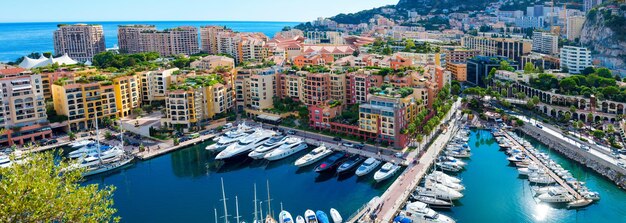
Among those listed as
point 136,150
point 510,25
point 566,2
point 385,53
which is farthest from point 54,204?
point 566,2

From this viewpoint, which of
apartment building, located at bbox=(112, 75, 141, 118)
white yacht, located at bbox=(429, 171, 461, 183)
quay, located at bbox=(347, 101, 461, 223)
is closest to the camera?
quay, located at bbox=(347, 101, 461, 223)

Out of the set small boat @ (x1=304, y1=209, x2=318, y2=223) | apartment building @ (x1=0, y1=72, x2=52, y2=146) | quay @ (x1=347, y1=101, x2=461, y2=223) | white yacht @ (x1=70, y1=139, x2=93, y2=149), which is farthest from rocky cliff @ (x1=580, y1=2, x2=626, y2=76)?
apartment building @ (x1=0, y1=72, x2=52, y2=146)

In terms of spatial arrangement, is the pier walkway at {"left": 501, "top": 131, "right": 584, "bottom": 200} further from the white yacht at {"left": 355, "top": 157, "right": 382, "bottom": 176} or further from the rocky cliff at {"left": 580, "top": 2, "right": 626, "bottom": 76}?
the rocky cliff at {"left": 580, "top": 2, "right": 626, "bottom": 76}

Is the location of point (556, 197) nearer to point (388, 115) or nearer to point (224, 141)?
point (388, 115)

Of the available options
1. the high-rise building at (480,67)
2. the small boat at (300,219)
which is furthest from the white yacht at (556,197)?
the high-rise building at (480,67)

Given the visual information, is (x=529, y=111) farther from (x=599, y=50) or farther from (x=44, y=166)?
(x=44, y=166)

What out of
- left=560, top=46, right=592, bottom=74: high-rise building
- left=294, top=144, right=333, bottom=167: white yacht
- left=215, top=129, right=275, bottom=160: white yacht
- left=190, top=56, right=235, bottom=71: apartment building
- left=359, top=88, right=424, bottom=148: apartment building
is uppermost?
left=190, top=56, right=235, bottom=71: apartment building

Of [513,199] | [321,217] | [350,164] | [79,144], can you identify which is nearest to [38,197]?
[321,217]
